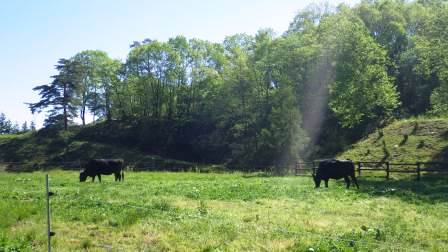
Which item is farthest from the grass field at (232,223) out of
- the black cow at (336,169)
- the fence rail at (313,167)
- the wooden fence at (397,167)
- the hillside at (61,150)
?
the hillside at (61,150)

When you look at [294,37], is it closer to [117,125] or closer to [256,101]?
[256,101]

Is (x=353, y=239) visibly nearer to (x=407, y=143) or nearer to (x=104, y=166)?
(x=104, y=166)

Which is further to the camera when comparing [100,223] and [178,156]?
[178,156]

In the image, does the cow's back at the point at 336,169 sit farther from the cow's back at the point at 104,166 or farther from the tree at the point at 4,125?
the tree at the point at 4,125

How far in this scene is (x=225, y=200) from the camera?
2019 cm

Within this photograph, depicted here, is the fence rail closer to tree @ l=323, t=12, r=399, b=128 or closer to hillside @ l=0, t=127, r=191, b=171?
hillside @ l=0, t=127, r=191, b=171

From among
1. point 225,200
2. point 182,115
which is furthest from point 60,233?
point 182,115

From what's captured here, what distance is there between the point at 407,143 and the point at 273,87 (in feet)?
101

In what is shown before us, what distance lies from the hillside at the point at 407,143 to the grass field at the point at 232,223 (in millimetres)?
19678

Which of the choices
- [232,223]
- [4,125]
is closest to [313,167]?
[232,223]

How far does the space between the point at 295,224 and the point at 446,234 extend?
434cm

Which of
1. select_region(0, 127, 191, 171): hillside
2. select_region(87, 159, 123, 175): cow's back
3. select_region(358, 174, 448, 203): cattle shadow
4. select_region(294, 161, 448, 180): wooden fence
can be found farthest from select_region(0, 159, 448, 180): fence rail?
select_region(87, 159, 123, 175): cow's back

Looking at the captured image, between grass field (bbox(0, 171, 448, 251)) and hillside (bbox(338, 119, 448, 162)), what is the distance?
1968cm

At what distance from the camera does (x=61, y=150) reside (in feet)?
275
